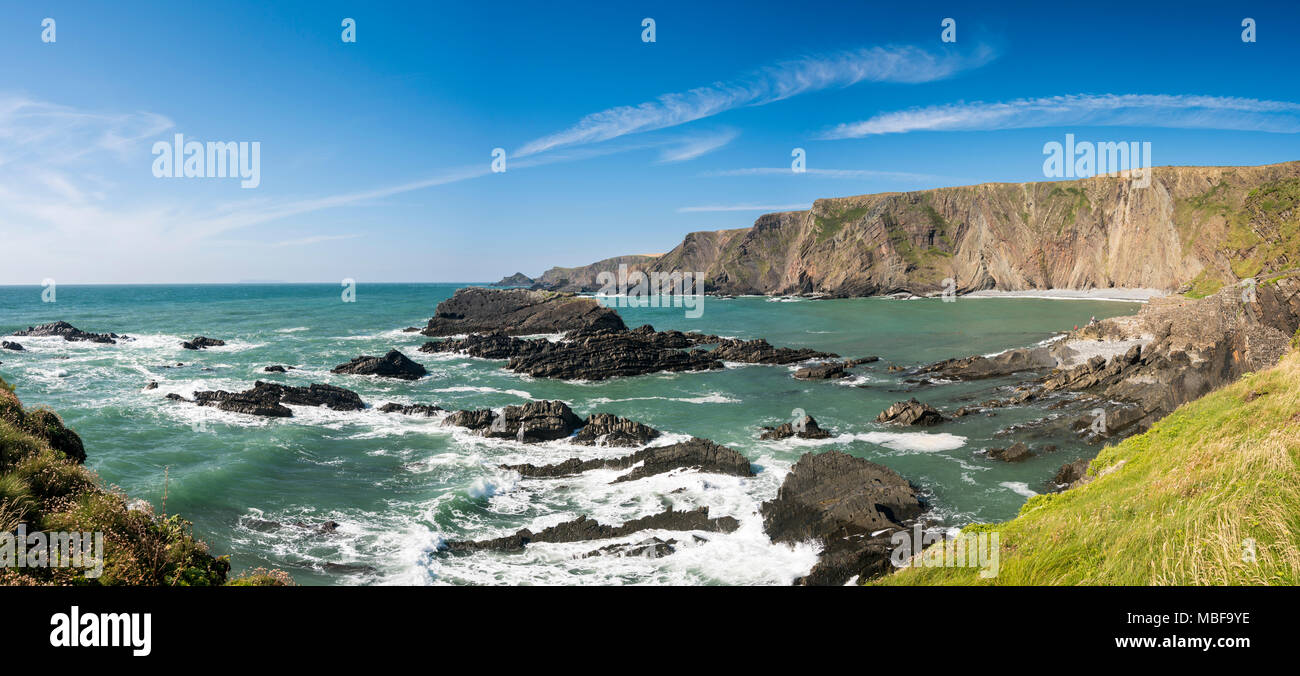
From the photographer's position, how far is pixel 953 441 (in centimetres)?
2633

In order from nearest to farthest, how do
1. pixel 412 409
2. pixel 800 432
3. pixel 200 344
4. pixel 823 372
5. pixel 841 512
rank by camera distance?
pixel 841 512 → pixel 800 432 → pixel 412 409 → pixel 823 372 → pixel 200 344

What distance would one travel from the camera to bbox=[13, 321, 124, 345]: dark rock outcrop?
58.0m

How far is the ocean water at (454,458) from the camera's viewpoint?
16.0m

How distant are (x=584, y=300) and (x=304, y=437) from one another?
170 ft

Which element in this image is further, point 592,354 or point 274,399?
point 592,354

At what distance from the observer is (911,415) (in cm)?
2944

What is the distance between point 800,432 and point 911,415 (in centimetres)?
623

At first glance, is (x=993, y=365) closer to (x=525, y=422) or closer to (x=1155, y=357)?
(x=1155, y=357)

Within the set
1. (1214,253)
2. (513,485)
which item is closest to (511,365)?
(513,485)

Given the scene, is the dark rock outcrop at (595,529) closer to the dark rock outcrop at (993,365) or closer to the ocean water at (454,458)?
the ocean water at (454,458)

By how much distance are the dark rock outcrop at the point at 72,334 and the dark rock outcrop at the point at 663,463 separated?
195ft

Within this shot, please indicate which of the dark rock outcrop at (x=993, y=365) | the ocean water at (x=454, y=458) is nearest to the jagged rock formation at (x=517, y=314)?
the ocean water at (x=454, y=458)

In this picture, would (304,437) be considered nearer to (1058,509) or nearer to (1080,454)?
(1058,509)

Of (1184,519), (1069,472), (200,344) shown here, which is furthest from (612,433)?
(200,344)
